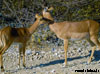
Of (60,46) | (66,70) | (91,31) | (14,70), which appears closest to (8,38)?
(14,70)

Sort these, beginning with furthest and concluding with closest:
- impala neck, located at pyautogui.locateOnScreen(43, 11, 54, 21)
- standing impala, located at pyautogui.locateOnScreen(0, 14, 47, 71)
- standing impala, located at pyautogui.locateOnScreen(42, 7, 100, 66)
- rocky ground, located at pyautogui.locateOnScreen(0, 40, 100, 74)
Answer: impala neck, located at pyautogui.locateOnScreen(43, 11, 54, 21) → standing impala, located at pyautogui.locateOnScreen(42, 7, 100, 66) → rocky ground, located at pyautogui.locateOnScreen(0, 40, 100, 74) → standing impala, located at pyautogui.locateOnScreen(0, 14, 47, 71)

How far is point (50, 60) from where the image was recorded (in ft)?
23.0

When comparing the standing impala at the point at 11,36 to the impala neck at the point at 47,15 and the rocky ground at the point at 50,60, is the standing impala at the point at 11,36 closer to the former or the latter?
the impala neck at the point at 47,15

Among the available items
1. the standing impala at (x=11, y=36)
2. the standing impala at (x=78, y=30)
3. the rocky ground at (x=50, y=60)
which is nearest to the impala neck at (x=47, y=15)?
the standing impala at (x=78, y=30)

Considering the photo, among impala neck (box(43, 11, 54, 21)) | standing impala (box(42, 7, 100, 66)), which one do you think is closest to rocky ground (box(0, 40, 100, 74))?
standing impala (box(42, 7, 100, 66))

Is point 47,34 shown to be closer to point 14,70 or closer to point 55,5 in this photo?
point 55,5

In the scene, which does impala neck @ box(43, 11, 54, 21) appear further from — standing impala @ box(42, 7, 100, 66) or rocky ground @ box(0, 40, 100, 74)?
rocky ground @ box(0, 40, 100, 74)

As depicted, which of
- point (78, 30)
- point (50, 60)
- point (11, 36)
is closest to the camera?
point (11, 36)

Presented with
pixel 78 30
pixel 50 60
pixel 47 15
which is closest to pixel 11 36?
pixel 47 15

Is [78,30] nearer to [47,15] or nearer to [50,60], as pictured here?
[47,15]

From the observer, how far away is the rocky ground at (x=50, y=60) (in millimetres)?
5777

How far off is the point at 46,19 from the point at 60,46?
253cm

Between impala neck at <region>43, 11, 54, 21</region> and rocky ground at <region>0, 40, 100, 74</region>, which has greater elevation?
impala neck at <region>43, 11, 54, 21</region>

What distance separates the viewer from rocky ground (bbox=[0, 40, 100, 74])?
5777 mm
